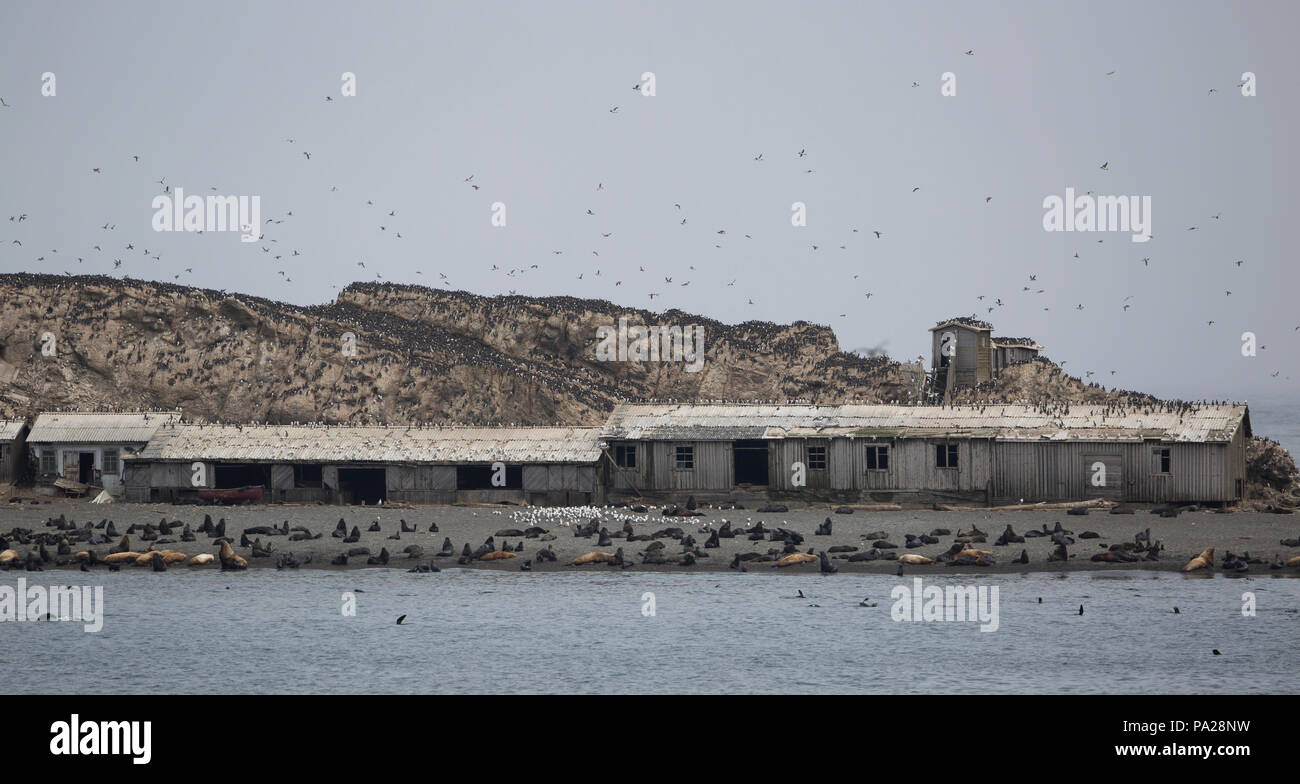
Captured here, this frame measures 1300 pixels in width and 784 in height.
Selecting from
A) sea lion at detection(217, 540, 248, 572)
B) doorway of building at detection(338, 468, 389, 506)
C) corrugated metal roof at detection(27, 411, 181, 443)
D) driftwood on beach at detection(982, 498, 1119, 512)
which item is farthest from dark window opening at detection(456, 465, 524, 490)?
driftwood on beach at detection(982, 498, 1119, 512)

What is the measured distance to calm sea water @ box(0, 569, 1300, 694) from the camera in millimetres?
38312

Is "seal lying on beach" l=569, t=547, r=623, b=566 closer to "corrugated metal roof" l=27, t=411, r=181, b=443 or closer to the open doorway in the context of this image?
the open doorway

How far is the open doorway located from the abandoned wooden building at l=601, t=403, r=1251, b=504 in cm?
94

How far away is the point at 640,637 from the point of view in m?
42.9

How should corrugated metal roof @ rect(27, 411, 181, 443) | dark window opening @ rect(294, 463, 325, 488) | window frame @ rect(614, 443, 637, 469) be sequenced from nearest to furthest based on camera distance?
1. window frame @ rect(614, 443, 637, 469)
2. dark window opening @ rect(294, 463, 325, 488)
3. corrugated metal roof @ rect(27, 411, 181, 443)

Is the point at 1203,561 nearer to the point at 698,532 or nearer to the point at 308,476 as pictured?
the point at 698,532

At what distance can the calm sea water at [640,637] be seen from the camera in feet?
126

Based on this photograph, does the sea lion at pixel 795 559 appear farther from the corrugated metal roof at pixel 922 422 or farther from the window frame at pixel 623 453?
the window frame at pixel 623 453

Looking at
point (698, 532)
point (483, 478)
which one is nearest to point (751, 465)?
point (483, 478)

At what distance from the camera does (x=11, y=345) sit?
343ft

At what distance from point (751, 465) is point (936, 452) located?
36.4 ft

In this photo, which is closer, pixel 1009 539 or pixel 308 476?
pixel 1009 539
